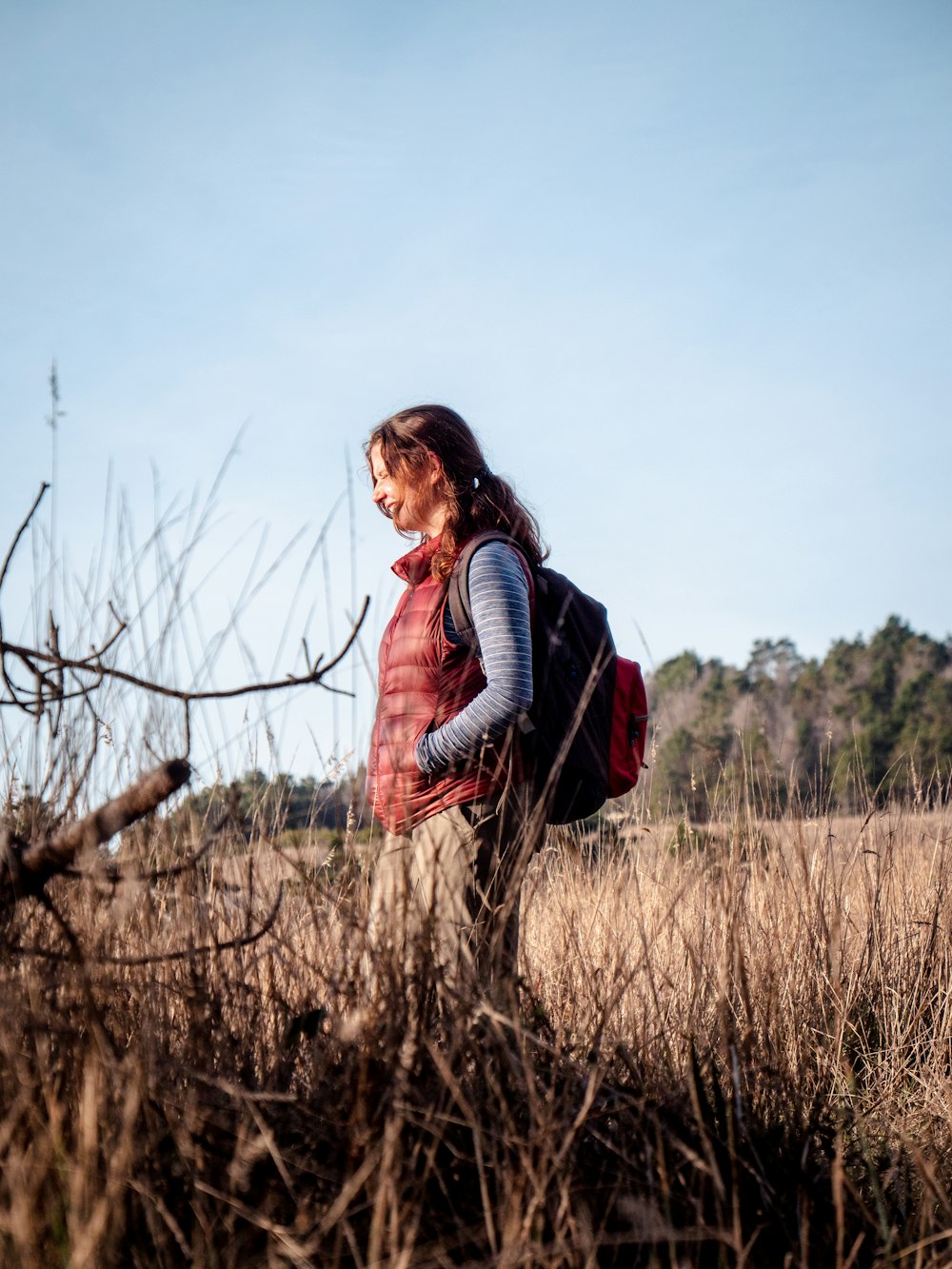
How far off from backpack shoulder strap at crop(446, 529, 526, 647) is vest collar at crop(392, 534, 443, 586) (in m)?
0.13

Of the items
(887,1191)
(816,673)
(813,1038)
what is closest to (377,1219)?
(887,1191)

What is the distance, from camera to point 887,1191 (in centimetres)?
215

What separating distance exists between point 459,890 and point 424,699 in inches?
15.0

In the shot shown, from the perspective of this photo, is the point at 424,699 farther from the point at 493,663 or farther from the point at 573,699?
the point at 573,699

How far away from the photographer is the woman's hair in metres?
2.26

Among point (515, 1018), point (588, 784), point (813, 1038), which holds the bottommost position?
point (813, 1038)

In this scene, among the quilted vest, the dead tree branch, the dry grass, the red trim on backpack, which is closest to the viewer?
the dry grass

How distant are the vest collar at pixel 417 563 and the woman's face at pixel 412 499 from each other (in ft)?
0.13

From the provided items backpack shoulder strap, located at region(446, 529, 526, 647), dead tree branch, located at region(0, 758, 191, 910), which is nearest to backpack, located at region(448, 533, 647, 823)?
backpack shoulder strap, located at region(446, 529, 526, 647)

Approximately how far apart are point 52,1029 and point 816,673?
132ft

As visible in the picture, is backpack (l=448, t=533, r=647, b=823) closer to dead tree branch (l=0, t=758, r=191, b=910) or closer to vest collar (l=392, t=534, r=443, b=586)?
vest collar (l=392, t=534, r=443, b=586)

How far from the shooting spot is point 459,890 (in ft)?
6.50

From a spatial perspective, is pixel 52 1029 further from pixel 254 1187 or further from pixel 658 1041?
pixel 658 1041

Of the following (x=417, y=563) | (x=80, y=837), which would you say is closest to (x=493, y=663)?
(x=417, y=563)
